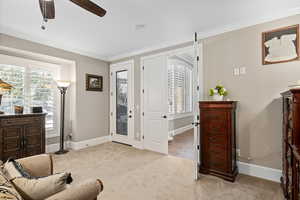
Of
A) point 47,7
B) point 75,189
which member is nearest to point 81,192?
point 75,189

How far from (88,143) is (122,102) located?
1.52 m

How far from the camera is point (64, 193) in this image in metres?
0.94

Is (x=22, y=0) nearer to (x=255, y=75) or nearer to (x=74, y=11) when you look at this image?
(x=74, y=11)

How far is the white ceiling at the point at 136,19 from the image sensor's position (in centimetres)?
219

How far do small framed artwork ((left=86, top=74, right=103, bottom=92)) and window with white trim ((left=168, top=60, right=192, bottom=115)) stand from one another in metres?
2.28

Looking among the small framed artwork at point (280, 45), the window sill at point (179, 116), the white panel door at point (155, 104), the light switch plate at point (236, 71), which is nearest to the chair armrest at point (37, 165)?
the white panel door at point (155, 104)

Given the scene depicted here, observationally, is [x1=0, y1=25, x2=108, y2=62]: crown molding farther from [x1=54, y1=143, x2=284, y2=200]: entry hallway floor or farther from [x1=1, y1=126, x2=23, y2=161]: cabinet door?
[x1=54, y1=143, x2=284, y2=200]: entry hallway floor

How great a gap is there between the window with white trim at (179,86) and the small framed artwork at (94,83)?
7.47 ft

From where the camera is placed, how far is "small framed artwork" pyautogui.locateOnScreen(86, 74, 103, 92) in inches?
170

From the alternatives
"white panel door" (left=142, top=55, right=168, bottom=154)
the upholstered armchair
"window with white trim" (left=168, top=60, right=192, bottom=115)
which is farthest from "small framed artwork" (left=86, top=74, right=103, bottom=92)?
the upholstered armchair

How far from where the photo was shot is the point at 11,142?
8.91ft

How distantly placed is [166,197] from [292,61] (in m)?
2.73

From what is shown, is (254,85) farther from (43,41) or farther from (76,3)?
(43,41)

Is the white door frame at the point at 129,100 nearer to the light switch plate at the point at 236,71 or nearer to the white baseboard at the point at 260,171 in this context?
the light switch plate at the point at 236,71
